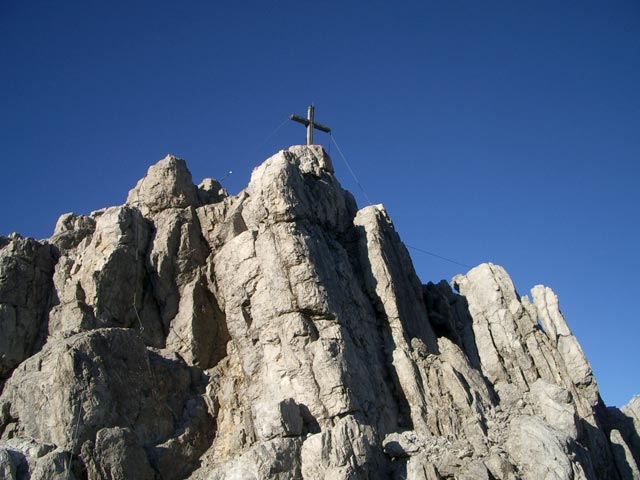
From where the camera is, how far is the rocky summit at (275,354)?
108 ft

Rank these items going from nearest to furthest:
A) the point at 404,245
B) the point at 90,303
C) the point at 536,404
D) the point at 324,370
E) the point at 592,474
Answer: the point at 592,474
the point at 324,370
the point at 536,404
the point at 90,303
the point at 404,245

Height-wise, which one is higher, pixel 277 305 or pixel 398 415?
pixel 277 305

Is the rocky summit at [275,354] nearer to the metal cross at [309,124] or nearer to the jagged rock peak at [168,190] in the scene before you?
the jagged rock peak at [168,190]

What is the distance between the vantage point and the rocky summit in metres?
33.0

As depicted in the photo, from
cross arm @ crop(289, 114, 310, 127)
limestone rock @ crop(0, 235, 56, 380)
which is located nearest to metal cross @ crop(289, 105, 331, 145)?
cross arm @ crop(289, 114, 310, 127)

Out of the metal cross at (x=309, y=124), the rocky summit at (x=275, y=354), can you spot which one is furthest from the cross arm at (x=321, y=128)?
the rocky summit at (x=275, y=354)

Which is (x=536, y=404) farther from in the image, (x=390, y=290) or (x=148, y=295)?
(x=148, y=295)

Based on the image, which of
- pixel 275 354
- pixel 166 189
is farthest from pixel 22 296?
pixel 275 354

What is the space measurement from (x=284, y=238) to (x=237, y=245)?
13.1 feet

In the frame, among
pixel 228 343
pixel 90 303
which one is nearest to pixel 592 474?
pixel 228 343

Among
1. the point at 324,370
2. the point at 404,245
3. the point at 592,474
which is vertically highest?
the point at 404,245

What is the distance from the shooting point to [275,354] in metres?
38.2

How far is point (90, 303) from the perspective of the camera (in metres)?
42.2

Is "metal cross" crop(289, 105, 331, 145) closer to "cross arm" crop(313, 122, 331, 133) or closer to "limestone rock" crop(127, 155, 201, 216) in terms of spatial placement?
"cross arm" crop(313, 122, 331, 133)
